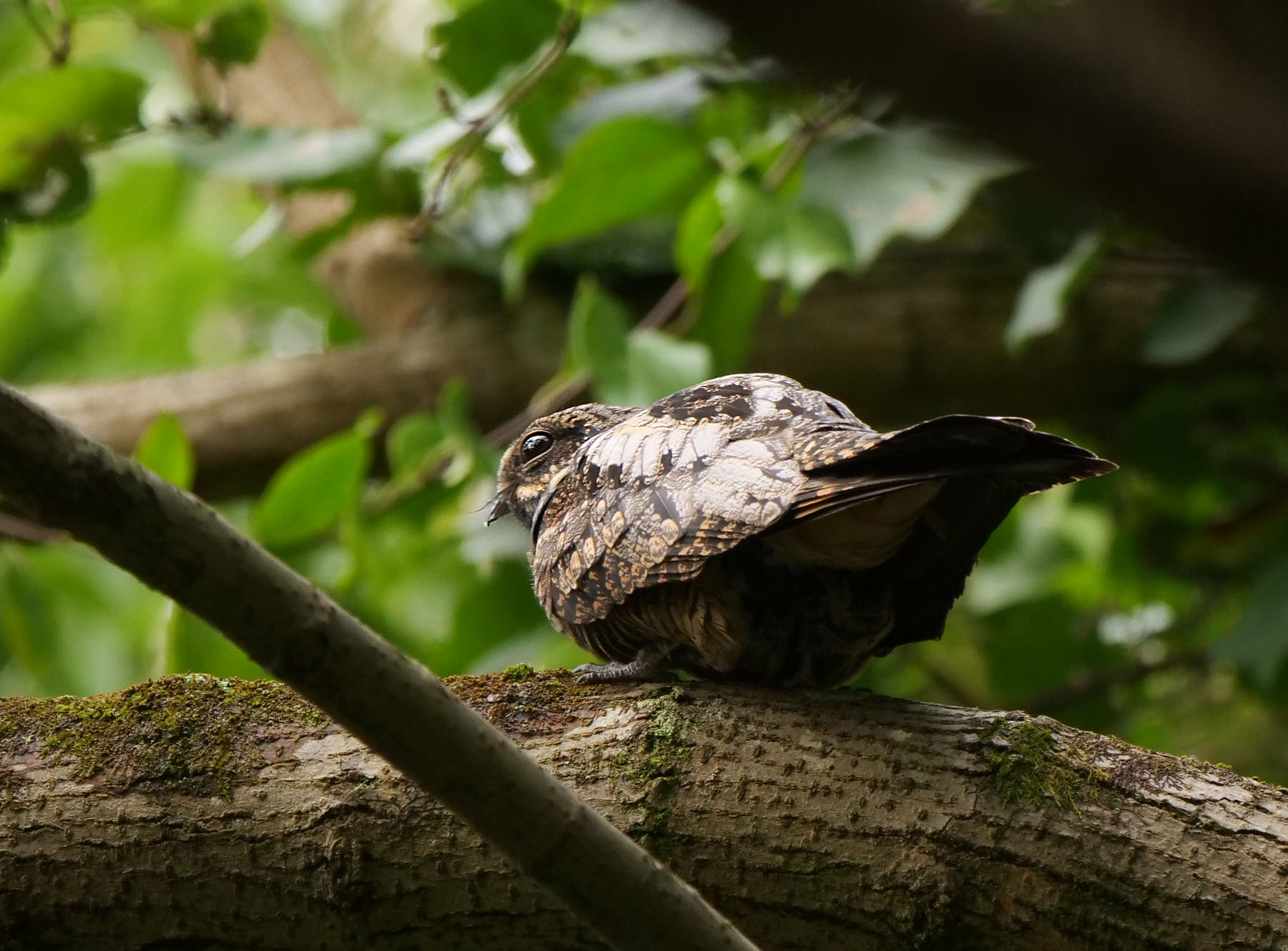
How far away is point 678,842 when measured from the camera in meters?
1.99

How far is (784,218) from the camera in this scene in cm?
350

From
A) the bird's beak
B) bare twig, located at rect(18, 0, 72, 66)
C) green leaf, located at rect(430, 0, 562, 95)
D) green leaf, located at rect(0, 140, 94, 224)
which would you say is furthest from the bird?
bare twig, located at rect(18, 0, 72, 66)

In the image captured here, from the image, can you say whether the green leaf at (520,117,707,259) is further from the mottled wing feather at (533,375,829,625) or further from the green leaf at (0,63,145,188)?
the mottled wing feather at (533,375,829,625)

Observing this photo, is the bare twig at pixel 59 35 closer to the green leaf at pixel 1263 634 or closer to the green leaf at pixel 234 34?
Result: the green leaf at pixel 234 34

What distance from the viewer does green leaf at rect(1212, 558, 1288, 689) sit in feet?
12.8

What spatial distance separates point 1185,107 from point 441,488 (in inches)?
150

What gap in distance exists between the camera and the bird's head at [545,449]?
10.1 feet

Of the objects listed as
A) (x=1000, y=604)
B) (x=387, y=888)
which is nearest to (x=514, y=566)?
(x=1000, y=604)

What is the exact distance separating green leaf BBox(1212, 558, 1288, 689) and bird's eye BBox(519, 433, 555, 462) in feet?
7.35

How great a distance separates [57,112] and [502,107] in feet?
3.98

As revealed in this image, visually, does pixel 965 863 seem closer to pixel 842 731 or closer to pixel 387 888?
pixel 842 731

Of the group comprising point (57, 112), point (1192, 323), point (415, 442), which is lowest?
point (1192, 323)

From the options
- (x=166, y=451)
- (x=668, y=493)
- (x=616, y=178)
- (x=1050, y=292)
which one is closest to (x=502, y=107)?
(x=616, y=178)

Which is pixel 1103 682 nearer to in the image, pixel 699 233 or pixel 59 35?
pixel 699 233
